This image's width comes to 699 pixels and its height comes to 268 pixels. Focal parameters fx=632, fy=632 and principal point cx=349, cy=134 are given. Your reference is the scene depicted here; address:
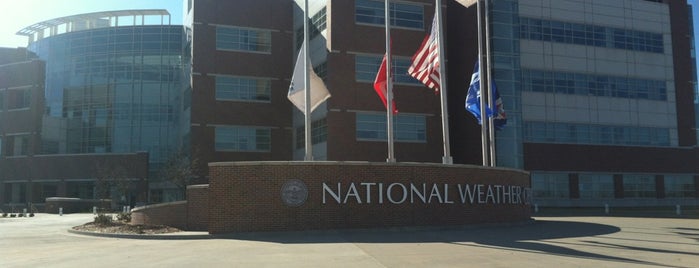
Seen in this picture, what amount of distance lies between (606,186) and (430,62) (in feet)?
111

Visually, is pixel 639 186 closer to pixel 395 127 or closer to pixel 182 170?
pixel 395 127

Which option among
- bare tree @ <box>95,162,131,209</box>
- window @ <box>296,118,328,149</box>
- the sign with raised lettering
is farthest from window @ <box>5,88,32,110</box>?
the sign with raised lettering

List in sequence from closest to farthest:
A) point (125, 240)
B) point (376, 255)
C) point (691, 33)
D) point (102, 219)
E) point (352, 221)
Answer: point (376, 255)
point (125, 240)
point (352, 221)
point (102, 219)
point (691, 33)

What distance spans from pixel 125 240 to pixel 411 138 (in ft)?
81.0

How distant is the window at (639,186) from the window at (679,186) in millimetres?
1646

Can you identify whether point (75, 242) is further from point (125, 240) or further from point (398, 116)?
point (398, 116)

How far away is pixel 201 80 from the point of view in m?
46.6

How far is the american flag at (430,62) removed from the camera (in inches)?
923

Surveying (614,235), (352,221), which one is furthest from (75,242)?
(614,235)

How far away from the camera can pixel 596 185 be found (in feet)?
168

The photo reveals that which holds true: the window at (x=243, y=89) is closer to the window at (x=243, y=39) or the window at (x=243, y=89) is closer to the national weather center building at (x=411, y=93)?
the national weather center building at (x=411, y=93)

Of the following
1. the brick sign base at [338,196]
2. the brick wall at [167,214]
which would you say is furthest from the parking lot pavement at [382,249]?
the brick wall at [167,214]

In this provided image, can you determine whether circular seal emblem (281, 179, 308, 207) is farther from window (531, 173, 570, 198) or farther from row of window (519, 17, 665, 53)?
row of window (519, 17, 665, 53)

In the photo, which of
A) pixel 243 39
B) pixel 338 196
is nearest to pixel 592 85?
pixel 243 39
